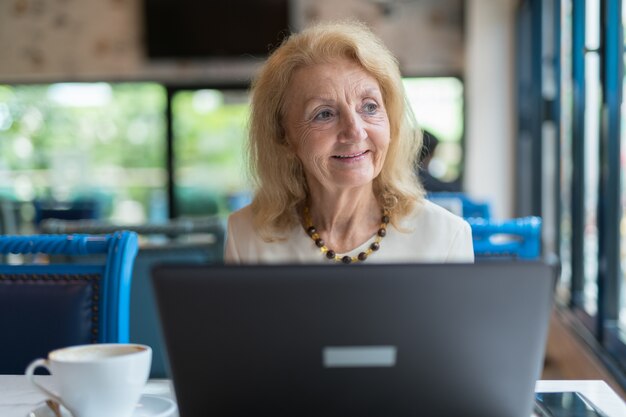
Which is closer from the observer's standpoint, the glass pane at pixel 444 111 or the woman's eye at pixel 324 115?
the woman's eye at pixel 324 115

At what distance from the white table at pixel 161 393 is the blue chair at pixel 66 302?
0.24m

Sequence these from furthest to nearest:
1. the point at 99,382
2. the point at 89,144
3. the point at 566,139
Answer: the point at 89,144 → the point at 566,139 → the point at 99,382

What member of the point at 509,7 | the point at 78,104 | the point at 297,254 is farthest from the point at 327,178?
the point at 78,104

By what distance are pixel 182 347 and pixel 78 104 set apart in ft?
21.0

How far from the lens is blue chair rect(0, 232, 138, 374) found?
4.99ft

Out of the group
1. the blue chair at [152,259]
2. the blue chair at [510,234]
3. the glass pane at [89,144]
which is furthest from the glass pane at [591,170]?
the glass pane at [89,144]

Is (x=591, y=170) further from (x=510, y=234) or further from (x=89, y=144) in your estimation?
(x=89, y=144)

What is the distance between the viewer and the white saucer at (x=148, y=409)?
106cm

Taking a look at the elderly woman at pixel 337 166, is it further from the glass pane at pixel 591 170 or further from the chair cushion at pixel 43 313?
the glass pane at pixel 591 170

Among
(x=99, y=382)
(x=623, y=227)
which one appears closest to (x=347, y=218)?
(x=99, y=382)

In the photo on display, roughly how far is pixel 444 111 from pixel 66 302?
217 inches

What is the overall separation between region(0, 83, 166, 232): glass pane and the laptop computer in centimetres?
614

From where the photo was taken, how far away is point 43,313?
1.54 metres

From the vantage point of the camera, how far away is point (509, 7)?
637cm
